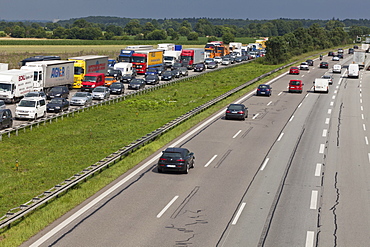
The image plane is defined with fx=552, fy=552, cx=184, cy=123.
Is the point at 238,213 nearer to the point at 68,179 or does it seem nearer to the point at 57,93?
the point at 68,179

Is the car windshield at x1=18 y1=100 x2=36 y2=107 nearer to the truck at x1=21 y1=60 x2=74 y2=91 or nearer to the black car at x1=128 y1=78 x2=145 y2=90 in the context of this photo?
the truck at x1=21 y1=60 x2=74 y2=91

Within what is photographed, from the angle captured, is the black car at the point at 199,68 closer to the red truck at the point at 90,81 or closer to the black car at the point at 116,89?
the red truck at the point at 90,81

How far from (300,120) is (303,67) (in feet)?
185

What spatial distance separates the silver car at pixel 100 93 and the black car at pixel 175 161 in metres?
29.5

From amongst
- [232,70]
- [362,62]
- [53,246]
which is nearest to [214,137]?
[53,246]

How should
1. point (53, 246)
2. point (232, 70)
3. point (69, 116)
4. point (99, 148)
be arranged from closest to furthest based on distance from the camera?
point (53, 246) → point (99, 148) → point (69, 116) → point (232, 70)

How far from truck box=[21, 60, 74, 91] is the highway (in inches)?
880

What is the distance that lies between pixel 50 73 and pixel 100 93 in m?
6.21

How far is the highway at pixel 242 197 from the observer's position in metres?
19.2

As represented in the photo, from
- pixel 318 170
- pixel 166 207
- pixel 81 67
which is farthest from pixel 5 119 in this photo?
pixel 81 67

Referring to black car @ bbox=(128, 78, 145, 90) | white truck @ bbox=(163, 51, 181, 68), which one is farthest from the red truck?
white truck @ bbox=(163, 51, 181, 68)

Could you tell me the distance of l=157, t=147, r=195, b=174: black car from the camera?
2764cm

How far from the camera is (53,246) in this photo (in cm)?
1780

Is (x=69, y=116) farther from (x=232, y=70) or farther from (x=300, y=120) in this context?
(x=232, y=70)
